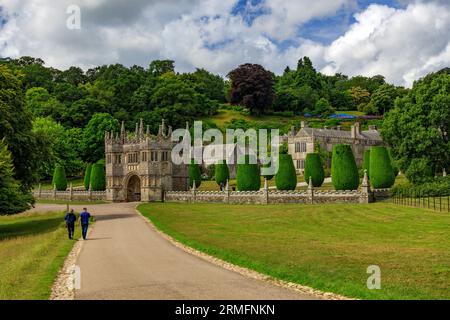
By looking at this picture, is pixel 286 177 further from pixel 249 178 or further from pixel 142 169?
pixel 142 169

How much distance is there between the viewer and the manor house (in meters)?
99.6

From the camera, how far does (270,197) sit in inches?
2277

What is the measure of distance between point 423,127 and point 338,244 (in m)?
34.7

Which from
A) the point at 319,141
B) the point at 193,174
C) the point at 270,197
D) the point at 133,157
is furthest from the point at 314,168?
the point at 319,141

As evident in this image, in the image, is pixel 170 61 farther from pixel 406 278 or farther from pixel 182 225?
pixel 406 278

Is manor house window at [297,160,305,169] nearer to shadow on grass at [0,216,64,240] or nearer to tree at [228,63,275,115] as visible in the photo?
tree at [228,63,275,115]

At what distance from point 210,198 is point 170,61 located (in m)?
131

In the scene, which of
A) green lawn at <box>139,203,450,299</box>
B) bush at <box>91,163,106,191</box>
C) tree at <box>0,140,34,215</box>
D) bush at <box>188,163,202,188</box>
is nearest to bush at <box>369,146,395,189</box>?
green lawn at <box>139,203,450,299</box>

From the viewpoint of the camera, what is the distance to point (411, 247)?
920 inches

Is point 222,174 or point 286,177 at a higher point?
point 222,174

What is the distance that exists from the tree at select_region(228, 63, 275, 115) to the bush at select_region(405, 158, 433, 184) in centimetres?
9367

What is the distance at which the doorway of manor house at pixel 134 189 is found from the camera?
236 feet

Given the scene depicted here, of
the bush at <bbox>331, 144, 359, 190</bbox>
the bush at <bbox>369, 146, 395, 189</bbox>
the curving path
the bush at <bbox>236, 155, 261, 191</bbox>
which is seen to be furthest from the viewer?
the bush at <bbox>236, 155, 261, 191</bbox>
